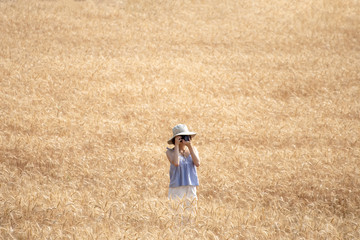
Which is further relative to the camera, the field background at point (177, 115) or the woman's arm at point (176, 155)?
the woman's arm at point (176, 155)

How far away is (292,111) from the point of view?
14766 millimetres

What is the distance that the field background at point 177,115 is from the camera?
5270mm

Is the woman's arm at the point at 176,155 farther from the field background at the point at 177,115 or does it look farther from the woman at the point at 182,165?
the field background at the point at 177,115

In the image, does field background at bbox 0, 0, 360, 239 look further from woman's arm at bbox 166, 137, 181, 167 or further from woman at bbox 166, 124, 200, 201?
woman's arm at bbox 166, 137, 181, 167

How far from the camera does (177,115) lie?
44.5ft

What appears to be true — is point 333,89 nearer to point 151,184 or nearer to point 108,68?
point 108,68

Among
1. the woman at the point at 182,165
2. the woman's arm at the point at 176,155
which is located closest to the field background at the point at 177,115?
the woman at the point at 182,165

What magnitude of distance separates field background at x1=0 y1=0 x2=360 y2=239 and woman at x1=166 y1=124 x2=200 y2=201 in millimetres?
443

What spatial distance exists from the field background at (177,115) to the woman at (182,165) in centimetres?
44

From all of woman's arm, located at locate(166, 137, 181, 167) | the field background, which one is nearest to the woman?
woman's arm, located at locate(166, 137, 181, 167)

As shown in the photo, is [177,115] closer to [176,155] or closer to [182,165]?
[182,165]

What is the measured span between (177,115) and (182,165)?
24.1 ft

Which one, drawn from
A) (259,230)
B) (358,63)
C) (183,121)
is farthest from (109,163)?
(358,63)

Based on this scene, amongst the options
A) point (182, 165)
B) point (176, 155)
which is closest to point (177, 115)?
point (182, 165)
